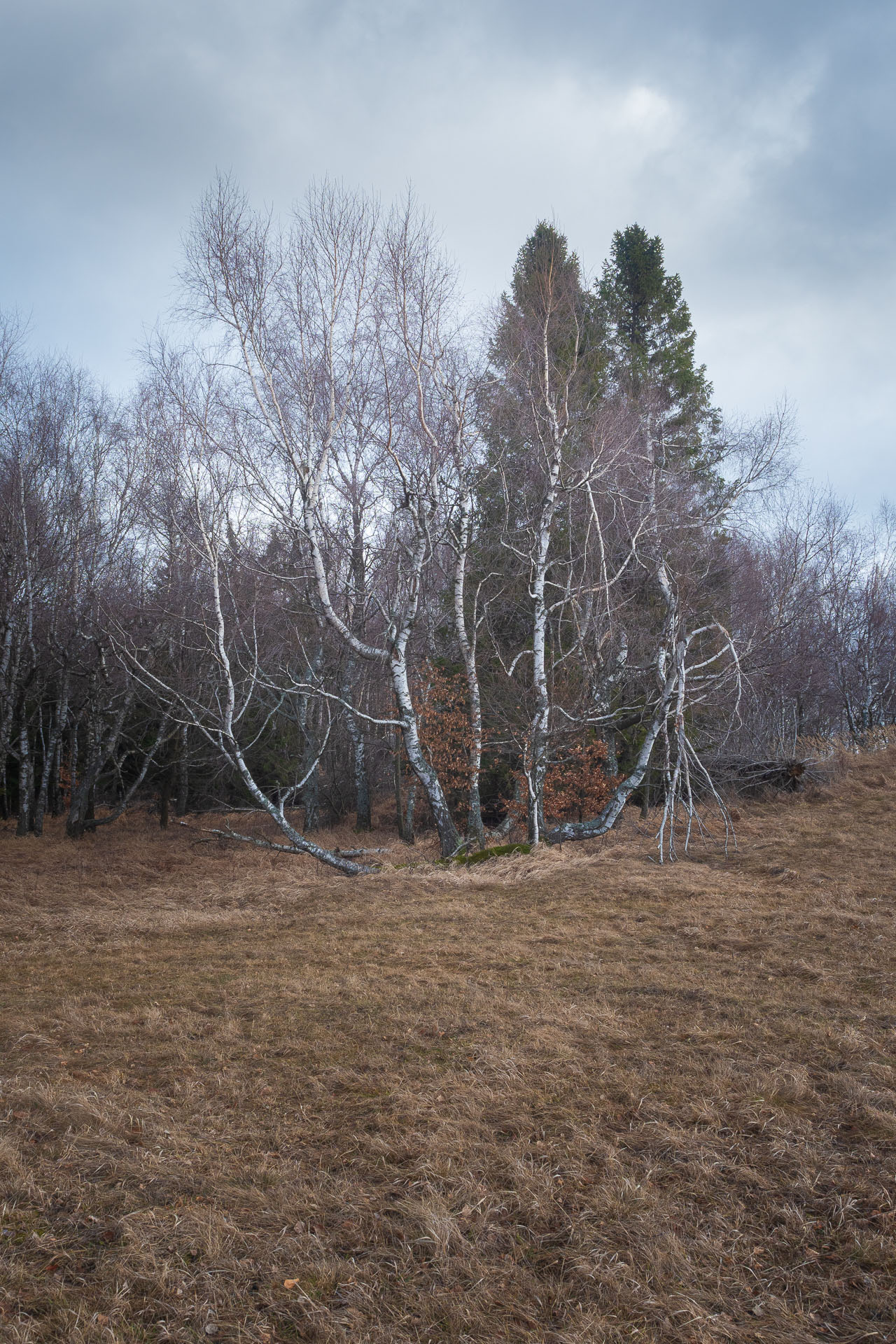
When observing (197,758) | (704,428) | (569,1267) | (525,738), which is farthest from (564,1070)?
(704,428)

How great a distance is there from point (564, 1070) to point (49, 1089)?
246 cm

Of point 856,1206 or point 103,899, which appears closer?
point 856,1206

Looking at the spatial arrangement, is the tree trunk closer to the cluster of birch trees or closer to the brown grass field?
the cluster of birch trees

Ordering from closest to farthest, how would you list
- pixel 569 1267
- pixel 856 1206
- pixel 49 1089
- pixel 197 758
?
pixel 569 1267 < pixel 856 1206 < pixel 49 1089 < pixel 197 758

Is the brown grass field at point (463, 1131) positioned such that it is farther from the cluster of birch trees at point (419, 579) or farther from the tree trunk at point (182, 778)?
the tree trunk at point (182, 778)

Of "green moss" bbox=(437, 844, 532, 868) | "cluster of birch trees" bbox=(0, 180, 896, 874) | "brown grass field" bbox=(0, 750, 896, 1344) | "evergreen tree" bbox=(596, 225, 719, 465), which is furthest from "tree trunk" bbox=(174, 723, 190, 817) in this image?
"evergreen tree" bbox=(596, 225, 719, 465)

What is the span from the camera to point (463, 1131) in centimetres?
322

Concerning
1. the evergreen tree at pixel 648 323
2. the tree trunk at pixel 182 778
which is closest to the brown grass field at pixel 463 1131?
the tree trunk at pixel 182 778

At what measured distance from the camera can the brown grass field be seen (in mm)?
2256

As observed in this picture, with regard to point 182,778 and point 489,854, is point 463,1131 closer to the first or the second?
point 489,854

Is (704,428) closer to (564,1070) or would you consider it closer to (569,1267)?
(564,1070)

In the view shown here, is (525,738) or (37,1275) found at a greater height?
(525,738)

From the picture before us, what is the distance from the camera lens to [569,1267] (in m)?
2.38

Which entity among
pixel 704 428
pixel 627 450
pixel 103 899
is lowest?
pixel 103 899
